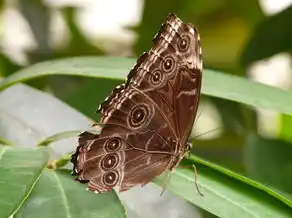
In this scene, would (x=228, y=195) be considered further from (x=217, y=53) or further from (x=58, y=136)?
(x=217, y=53)

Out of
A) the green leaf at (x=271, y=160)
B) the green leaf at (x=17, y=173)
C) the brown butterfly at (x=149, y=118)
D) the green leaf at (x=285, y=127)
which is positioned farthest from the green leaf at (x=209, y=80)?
the green leaf at (x=285, y=127)

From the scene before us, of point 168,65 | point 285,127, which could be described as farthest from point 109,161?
point 285,127

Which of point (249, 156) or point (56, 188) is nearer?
point (56, 188)

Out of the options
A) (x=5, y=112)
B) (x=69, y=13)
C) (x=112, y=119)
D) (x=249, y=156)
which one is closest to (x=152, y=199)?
(x=112, y=119)

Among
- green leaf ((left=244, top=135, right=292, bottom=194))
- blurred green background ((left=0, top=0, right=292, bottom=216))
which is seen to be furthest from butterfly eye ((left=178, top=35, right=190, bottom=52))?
green leaf ((left=244, top=135, right=292, bottom=194))

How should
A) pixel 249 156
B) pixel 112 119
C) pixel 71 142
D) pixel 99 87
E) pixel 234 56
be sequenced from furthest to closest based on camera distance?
1. pixel 234 56
2. pixel 99 87
3. pixel 249 156
4. pixel 71 142
5. pixel 112 119

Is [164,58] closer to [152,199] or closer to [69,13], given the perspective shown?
[152,199]
